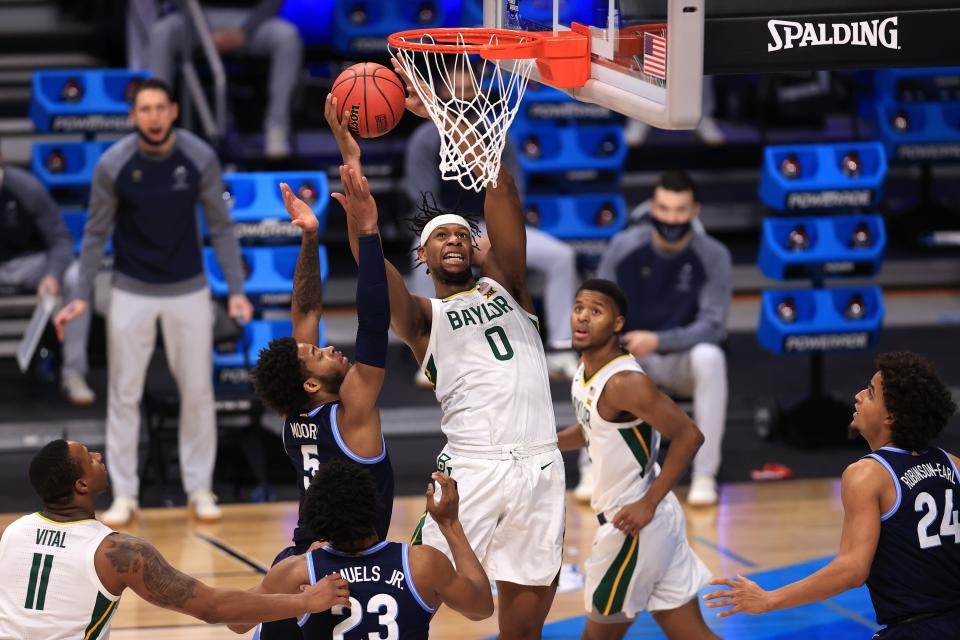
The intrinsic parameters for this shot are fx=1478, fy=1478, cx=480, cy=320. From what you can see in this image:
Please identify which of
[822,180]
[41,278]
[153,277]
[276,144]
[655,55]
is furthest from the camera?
[276,144]

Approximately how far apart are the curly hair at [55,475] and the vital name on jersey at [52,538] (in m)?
0.09

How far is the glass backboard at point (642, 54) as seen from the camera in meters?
4.33

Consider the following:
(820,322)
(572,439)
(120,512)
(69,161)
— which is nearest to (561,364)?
(820,322)

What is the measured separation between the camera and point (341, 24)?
11.8 metres

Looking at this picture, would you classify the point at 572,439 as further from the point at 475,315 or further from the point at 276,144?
the point at 276,144

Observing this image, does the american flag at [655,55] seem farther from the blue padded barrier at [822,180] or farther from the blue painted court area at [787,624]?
the blue padded barrier at [822,180]

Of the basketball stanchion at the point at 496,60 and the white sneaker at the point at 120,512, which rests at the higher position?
the basketball stanchion at the point at 496,60

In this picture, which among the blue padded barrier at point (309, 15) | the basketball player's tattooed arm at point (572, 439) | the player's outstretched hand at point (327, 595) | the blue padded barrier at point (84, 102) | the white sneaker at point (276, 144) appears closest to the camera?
the player's outstretched hand at point (327, 595)

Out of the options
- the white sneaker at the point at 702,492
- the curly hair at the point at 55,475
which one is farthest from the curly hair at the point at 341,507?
→ the white sneaker at the point at 702,492

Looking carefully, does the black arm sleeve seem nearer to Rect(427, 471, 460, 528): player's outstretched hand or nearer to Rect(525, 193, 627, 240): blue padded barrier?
Rect(427, 471, 460, 528): player's outstretched hand

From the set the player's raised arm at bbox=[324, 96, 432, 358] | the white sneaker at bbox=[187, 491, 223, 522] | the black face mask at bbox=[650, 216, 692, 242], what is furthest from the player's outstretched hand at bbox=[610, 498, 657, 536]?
the white sneaker at bbox=[187, 491, 223, 522]

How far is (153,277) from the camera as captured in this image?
762 centimetres

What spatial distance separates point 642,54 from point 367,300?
3.81ft

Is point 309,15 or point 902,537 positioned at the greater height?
point 309,15
